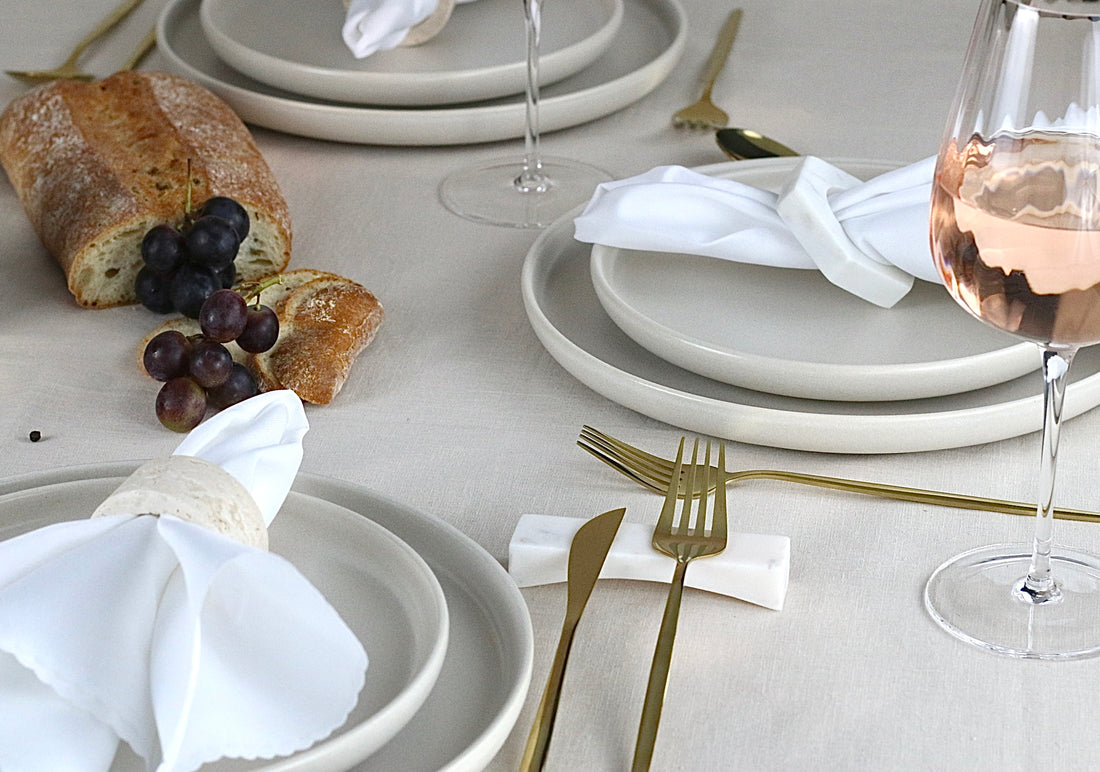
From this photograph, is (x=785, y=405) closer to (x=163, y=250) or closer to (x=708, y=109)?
(x=163, y=250)

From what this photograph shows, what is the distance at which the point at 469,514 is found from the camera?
0.84 metres

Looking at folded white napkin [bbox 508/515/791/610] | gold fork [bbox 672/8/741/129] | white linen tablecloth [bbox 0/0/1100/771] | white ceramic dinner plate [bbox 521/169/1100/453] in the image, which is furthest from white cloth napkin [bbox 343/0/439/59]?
folded white napkin [bbox 508/515/791/610]

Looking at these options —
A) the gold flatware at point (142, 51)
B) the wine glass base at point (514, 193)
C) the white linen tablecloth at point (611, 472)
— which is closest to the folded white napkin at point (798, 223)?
the white linen tablecloth at point (611, 472)

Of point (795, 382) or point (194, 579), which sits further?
point (795, 382)

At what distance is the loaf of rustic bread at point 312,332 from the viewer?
976 millimetres

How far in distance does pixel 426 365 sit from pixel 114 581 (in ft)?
1.59

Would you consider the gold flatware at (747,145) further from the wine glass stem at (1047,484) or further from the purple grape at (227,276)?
the wine glass stem at (1047,484)

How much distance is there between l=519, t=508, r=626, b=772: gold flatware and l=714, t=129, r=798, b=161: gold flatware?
2.30ft

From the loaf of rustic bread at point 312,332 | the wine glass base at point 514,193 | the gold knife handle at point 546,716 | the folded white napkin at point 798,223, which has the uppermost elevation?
the gold knife handle at point 546,716

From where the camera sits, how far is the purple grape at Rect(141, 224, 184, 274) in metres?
1.08

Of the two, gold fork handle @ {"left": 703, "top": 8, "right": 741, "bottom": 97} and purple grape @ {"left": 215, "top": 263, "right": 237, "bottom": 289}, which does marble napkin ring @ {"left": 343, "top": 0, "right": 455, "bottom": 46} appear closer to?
gold fork handle @ {"left": 703, "top": 8, "right": 741, "bottom": 97}

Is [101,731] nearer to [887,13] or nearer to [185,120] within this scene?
[185,120]

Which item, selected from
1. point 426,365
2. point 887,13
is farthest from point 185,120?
point 887,13

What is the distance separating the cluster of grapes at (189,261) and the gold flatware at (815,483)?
385 mm
